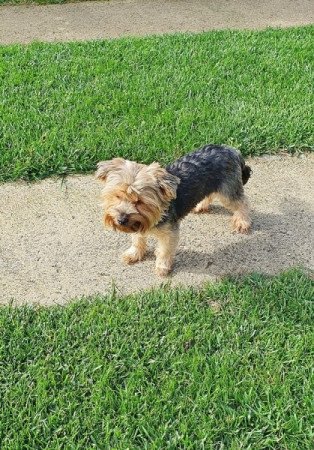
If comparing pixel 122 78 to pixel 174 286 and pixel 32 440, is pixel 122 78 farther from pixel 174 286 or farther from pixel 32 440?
pixel 32 440

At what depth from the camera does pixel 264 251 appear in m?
5.09

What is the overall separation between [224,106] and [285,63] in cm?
144

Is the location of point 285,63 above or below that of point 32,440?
above

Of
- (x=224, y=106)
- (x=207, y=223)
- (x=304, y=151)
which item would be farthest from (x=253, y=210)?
(x=224, y=106)

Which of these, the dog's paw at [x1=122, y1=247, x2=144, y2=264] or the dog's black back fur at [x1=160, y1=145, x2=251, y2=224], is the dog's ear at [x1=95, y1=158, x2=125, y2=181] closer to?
the dog's black back fur at [x1=160, y1=145, x2=251, y2=224]

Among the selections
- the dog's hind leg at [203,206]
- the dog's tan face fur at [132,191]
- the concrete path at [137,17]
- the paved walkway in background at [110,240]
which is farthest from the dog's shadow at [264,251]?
the concrete path at [137,17]

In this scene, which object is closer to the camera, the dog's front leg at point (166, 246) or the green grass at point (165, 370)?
the green grass at point (165, 370)

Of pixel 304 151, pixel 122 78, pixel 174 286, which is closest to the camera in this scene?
pixel 174 286

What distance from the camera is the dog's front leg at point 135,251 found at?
483 centimetres

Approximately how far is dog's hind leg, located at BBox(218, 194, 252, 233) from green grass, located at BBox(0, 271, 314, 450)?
2.05 ft

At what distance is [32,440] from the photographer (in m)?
3.57

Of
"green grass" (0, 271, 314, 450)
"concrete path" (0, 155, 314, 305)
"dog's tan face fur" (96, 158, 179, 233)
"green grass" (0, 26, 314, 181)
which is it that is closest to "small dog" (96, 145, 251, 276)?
"dog's tan face fur" (96, 158, 179, 233)

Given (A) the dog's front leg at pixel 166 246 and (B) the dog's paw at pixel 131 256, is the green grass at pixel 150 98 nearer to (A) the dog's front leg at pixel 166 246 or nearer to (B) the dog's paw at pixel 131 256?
(B) the dog's paw at pixel 131 256

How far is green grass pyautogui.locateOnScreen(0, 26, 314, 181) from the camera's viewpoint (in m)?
6.01
